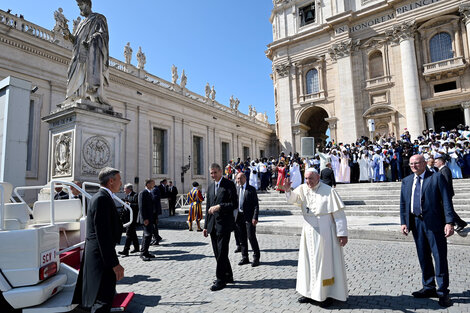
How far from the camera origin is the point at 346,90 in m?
26.6

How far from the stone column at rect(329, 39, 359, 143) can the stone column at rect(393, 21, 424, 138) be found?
3962 millimetres

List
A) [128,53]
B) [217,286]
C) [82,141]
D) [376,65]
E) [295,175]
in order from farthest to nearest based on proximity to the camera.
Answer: [376,65], [128,53], [295,175], [82,141], [217,286]

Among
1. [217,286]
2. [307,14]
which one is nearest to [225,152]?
[307,14]

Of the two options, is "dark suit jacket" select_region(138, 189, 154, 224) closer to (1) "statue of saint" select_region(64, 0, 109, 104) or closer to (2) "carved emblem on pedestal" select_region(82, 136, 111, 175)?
(2) "carved emblem on pedestal" select_region(82, 136, 111, 175)

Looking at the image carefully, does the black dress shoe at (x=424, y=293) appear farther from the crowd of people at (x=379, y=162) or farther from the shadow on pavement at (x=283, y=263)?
the crowd of people at (x=379, y=162)

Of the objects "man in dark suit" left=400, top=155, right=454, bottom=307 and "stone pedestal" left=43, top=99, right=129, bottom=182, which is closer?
"man in dark suit" left=400, top=155, right=454, bottom=307

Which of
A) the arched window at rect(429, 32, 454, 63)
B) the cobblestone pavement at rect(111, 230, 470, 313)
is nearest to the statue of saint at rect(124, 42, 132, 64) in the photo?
the cobblestone pavement at rect(111, 230, 470, 313)

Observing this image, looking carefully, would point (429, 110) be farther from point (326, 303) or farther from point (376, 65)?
point (326, 303)

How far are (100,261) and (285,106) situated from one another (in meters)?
29.1

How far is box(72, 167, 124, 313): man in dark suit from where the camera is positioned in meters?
3.07

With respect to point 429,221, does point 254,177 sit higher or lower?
higher

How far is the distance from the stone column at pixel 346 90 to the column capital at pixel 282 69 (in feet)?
16.7

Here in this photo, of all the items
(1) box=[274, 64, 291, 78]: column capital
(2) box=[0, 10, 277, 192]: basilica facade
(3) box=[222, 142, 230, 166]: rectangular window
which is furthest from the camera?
(3) box=[222, 142, 230, 166]: rectangular window

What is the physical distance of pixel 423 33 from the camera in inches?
947
